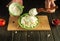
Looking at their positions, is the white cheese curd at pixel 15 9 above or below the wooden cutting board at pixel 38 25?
above

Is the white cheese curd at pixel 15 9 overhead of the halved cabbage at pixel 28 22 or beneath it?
overhead

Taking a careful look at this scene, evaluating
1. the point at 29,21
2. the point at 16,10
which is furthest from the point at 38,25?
the point at 16,10

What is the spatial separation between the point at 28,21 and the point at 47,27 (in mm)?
140

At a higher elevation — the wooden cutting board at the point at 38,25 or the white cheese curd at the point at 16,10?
the white cheese curd at the point at 16,10

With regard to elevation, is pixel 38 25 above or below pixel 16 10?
below

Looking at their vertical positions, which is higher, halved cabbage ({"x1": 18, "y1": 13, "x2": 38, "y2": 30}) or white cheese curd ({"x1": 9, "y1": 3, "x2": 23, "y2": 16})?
white cheese curd ({"x1": 9, "y1": 3, "x2": 23, "y2": 16})

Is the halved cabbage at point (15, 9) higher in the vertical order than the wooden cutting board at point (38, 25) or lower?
higher

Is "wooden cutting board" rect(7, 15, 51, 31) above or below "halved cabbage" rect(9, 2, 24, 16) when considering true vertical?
below

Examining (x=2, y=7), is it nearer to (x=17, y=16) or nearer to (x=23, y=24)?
(x=17, y=16)

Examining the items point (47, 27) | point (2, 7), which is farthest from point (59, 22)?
point (2, 7)

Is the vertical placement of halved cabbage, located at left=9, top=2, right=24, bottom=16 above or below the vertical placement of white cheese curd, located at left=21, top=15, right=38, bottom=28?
above

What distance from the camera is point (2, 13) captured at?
135 centimetres

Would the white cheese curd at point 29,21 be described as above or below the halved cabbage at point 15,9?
below

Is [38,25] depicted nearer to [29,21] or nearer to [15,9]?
[29,21]
